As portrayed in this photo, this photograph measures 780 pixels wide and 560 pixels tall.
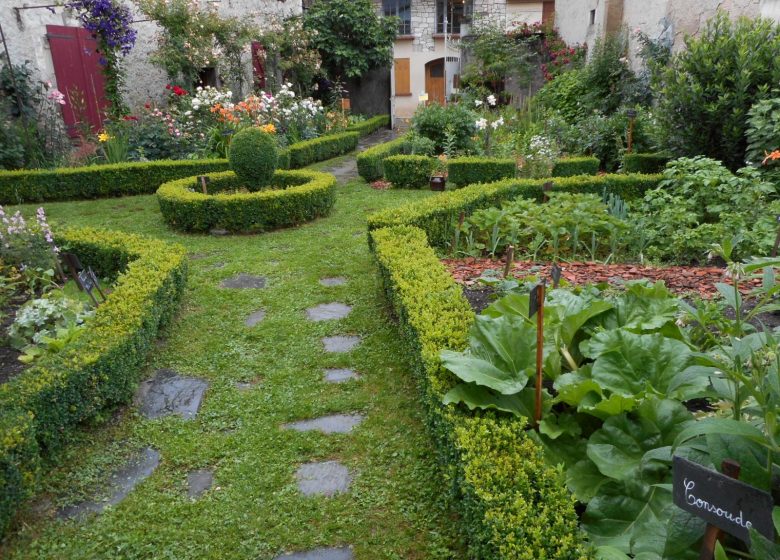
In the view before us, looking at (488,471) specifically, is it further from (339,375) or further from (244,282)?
(244,282)

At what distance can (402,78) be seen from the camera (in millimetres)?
19797

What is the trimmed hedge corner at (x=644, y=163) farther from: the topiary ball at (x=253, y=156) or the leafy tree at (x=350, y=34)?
the leafy tree at (x=350, y=34)

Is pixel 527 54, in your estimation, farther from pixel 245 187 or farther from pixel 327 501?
pixel 327 501

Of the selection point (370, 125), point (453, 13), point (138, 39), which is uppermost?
point (453, 13)

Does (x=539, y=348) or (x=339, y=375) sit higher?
(x=539, y=348)

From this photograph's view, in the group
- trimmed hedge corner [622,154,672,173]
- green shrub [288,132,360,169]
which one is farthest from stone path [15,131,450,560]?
green shrub [288,132,360,169]

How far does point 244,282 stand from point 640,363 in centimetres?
386

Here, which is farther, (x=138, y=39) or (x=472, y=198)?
(x=138, y=39)

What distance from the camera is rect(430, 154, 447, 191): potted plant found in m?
9.38

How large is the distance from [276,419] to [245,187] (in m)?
5.99

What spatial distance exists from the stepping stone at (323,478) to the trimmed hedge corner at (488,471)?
0.50m

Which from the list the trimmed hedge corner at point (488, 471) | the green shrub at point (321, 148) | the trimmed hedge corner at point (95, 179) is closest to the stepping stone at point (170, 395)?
the trimmed hedge corner at point (488, 471)

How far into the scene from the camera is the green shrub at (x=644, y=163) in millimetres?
8891

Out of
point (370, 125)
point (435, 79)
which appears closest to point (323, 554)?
point (370, 125)
